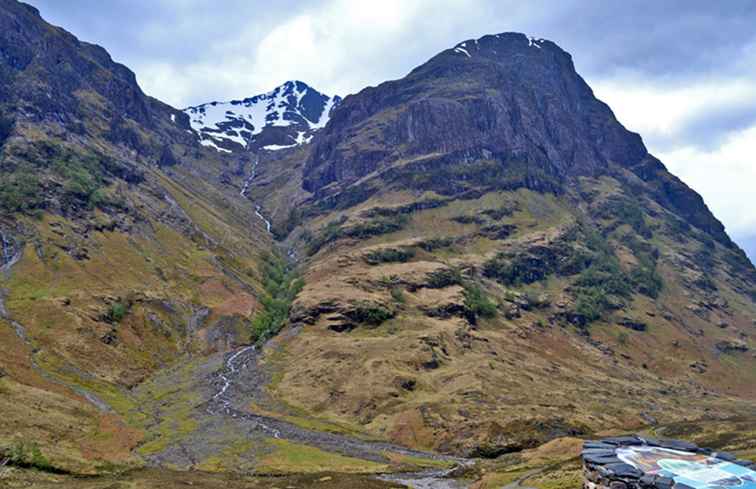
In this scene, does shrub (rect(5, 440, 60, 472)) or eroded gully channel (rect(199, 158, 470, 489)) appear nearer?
shrub (rect(5, 440, 60, 472))

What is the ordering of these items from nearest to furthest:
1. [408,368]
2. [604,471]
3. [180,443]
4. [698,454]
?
[604,471] → [698,454] → [180,443] → [408,368]

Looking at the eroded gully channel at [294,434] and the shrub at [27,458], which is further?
the eroded gully channel at [294,434]

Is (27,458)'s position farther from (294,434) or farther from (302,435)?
(302,435)

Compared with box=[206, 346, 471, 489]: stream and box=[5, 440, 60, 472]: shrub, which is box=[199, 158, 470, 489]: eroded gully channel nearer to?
box=[206, 346, 471, 489]: stream

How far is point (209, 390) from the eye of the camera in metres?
172

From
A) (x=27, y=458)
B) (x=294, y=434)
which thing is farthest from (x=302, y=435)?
(x=27, y=458)

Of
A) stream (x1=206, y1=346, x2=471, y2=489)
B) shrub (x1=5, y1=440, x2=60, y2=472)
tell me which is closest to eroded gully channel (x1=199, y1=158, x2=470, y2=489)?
stream (x1=206, y1=346, x2=471, y2=489)

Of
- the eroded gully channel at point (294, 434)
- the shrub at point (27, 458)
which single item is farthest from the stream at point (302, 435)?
the shrub at point (27, 458)

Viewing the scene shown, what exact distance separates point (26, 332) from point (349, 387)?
89854mm

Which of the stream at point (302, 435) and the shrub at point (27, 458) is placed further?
the stream at point (302, 435)

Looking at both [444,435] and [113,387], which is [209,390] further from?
[444,435]

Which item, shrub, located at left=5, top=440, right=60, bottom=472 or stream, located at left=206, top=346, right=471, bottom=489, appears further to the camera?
stream, located at left=206, top=346, right=471, bottom=489

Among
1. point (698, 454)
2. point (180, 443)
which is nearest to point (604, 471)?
point (698, 454)

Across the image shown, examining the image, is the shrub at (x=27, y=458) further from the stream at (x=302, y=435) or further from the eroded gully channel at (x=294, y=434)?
the stream at (x=302, y=435)
